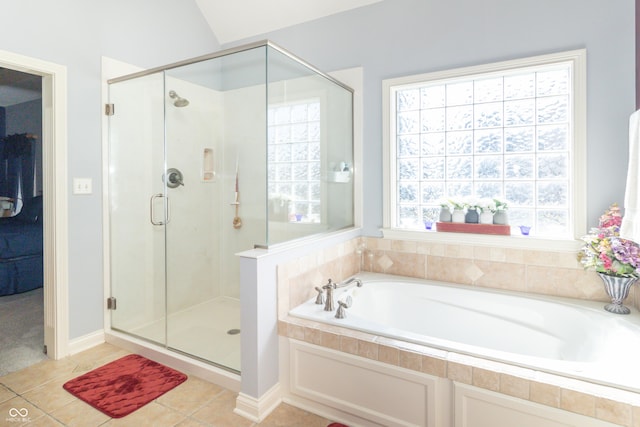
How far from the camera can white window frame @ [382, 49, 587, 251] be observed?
2.25 metres

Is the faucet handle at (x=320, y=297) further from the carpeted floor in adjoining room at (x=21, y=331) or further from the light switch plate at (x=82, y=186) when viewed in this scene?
the carpeted floor in adjoining room at (x=21, y=331)

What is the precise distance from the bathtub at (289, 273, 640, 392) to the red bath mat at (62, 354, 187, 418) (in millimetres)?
961

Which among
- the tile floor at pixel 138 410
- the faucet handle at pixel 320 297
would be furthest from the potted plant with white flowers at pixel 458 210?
the tile floor at pixel 138 410

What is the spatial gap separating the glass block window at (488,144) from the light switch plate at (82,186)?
7.56ft

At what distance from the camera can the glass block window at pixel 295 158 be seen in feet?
7.55

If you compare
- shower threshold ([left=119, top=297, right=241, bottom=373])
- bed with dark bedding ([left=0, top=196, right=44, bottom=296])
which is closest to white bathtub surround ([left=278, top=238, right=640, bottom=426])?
shower threshold ([left=119, top=297, right=241, bottom=373])

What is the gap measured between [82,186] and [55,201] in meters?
0.21

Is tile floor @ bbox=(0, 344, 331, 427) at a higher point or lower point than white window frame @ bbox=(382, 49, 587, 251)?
lower

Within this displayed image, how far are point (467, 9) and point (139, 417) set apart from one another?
333 centimetres

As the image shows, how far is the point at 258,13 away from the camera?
332 cm

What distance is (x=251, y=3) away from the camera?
327 cm

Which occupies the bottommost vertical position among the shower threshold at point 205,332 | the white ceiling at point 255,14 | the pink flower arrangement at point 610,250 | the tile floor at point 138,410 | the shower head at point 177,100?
the tile floor at point 138,410

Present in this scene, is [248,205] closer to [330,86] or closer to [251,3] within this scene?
[330,86]

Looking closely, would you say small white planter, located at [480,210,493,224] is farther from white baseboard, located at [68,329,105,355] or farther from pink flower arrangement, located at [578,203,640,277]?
white baseboard, located at [68,329,105,355]
